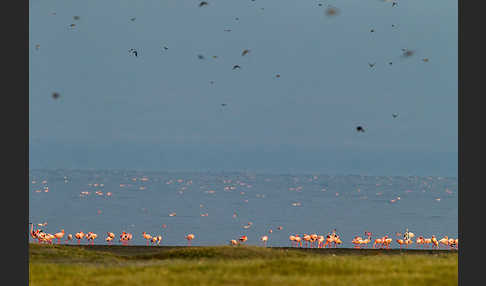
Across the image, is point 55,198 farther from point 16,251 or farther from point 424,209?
point 16,251

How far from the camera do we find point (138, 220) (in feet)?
274

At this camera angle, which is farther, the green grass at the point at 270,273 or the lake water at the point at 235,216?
the lake water at the point at 235,216

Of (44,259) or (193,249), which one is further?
(193,249)

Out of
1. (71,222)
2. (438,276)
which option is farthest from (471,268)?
(71,222)

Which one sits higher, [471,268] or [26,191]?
[26,191]

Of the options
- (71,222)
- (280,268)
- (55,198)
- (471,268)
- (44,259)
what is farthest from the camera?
(55,198)

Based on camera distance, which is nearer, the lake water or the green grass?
the green grass

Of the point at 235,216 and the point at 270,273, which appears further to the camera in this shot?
the point at 235,216

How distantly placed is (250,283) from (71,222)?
63333 millimetres

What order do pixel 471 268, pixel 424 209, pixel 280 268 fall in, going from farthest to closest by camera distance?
pixel 424 209, pixel 280 268, pixel 471 268

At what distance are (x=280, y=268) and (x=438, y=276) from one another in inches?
181

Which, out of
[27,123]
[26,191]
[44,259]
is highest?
[27,123]

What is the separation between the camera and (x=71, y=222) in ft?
265

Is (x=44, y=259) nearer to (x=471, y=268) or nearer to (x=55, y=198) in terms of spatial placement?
(x=471, y=268)
